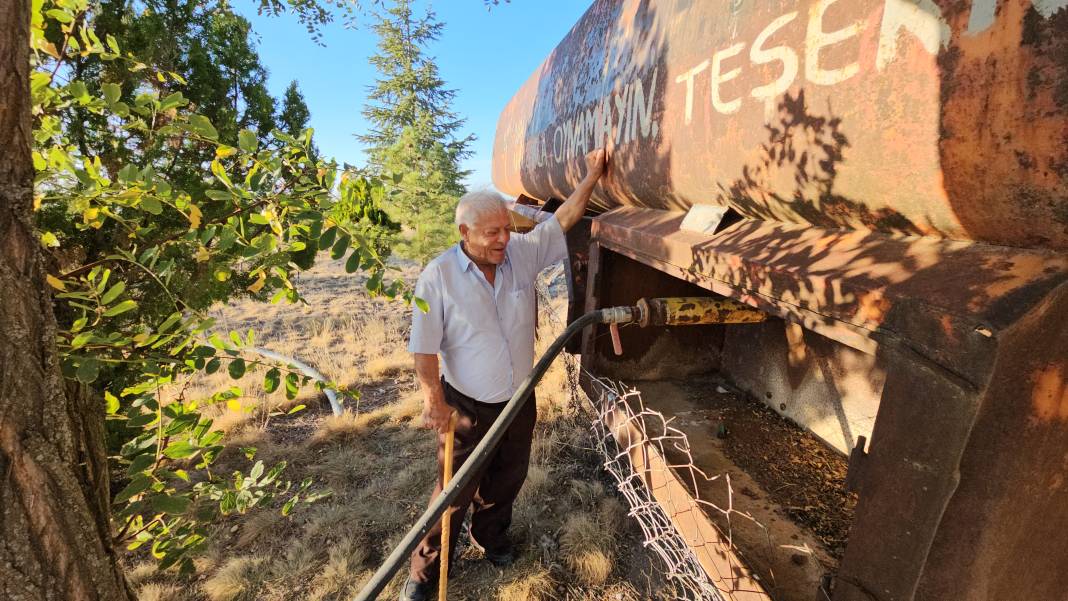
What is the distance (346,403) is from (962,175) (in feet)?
22.1

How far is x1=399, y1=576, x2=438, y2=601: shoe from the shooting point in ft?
9.33

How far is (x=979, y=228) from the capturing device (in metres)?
0.93

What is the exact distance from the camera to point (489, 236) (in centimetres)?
235

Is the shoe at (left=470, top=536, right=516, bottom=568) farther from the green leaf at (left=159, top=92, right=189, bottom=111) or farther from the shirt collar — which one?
the green leaf at (left=159, top=92, right=189, bottom=111)

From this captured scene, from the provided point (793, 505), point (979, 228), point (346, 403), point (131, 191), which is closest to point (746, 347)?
point (793, 505)

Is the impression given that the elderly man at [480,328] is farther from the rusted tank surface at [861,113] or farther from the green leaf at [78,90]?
the green leaf at [78,90]

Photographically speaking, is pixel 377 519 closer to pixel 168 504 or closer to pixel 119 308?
pixel 168 504

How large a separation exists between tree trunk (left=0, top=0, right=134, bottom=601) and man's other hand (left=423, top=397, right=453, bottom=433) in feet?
4.36

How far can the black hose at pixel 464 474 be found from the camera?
1.42 m

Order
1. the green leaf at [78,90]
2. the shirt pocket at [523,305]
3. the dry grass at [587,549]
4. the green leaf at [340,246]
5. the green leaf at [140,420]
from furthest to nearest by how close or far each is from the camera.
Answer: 1. the dry grass at [587,549]
2. the shirt pocket at [523,305]
3. the green leaf at [140,420]
4. the green leaf at [78,90]
5. the green leaf at [340,246]

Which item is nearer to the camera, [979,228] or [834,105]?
[979,228]

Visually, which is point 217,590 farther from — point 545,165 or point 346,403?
point 545,165

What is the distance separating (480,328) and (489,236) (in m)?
0.50

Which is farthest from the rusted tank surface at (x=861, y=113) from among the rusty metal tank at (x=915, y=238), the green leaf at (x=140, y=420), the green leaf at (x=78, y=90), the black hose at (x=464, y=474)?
the green leaf at (x=140, y=420)
